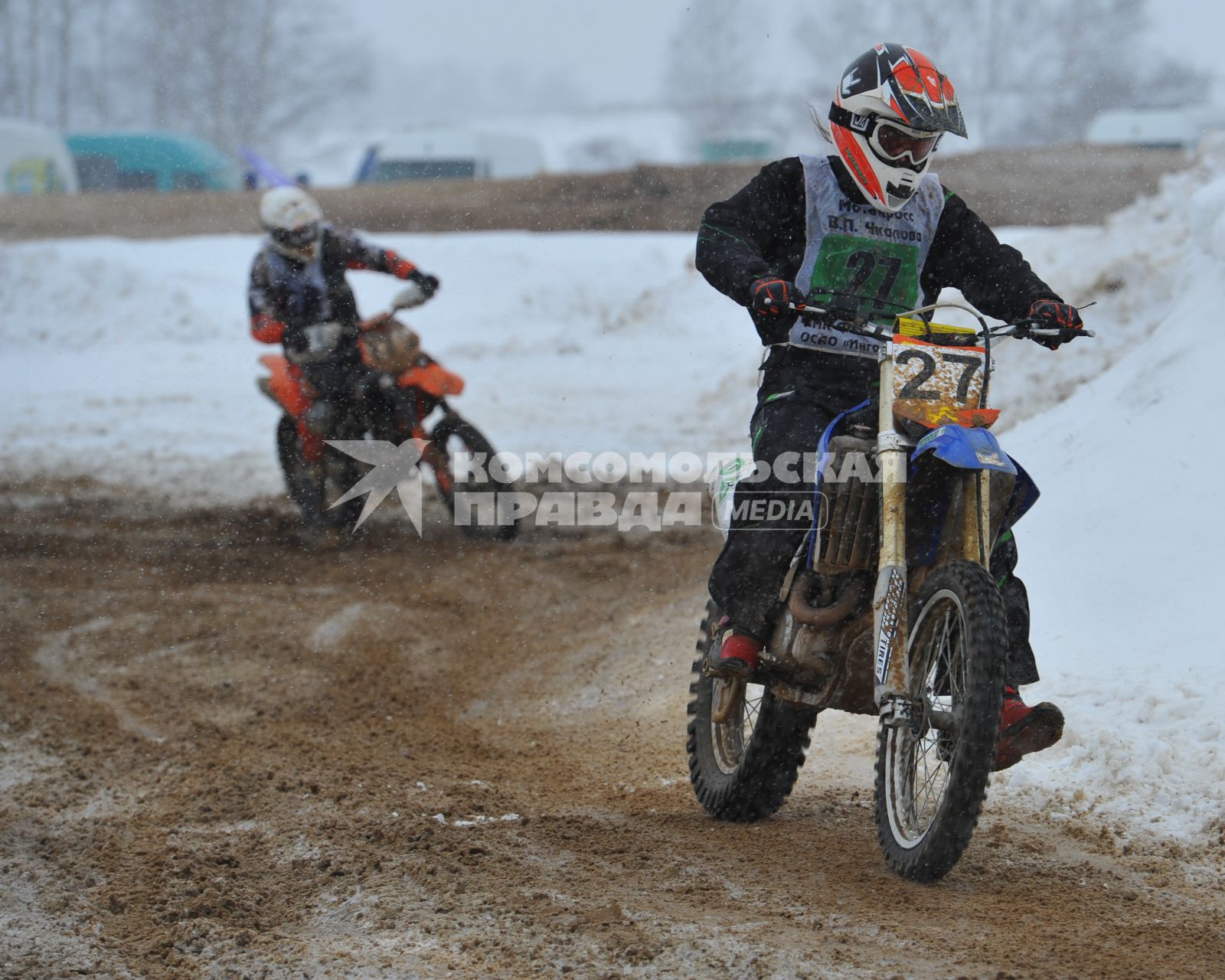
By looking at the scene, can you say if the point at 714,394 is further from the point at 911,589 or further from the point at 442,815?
the point at 911,589

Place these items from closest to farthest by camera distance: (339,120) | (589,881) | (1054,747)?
(589,881) → (1054,747) → (339,120)

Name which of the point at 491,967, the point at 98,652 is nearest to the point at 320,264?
the point at 98,652

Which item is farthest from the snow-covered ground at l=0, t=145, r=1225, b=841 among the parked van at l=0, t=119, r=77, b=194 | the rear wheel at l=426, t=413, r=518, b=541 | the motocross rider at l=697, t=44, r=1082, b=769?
the parked van at l=0, t=119, r=77, b=194

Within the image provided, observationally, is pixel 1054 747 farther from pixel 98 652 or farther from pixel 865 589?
pixel 98 652

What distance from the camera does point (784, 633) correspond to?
171 inches

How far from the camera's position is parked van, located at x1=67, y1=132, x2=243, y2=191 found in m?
31.1

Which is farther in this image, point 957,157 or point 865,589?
point 957,157

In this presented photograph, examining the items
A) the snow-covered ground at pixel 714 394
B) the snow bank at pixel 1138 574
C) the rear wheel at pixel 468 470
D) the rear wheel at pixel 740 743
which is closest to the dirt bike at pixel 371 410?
the rear wheel at pixel 468 470

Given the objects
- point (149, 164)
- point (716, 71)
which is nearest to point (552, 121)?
point (716, 71)

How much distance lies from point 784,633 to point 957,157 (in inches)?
791

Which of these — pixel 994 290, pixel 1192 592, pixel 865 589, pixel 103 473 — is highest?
pixel 994 290

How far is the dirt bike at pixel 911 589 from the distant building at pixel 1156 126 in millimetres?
24892

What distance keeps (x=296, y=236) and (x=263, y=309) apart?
0.53 m

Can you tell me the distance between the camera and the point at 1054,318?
413cm
